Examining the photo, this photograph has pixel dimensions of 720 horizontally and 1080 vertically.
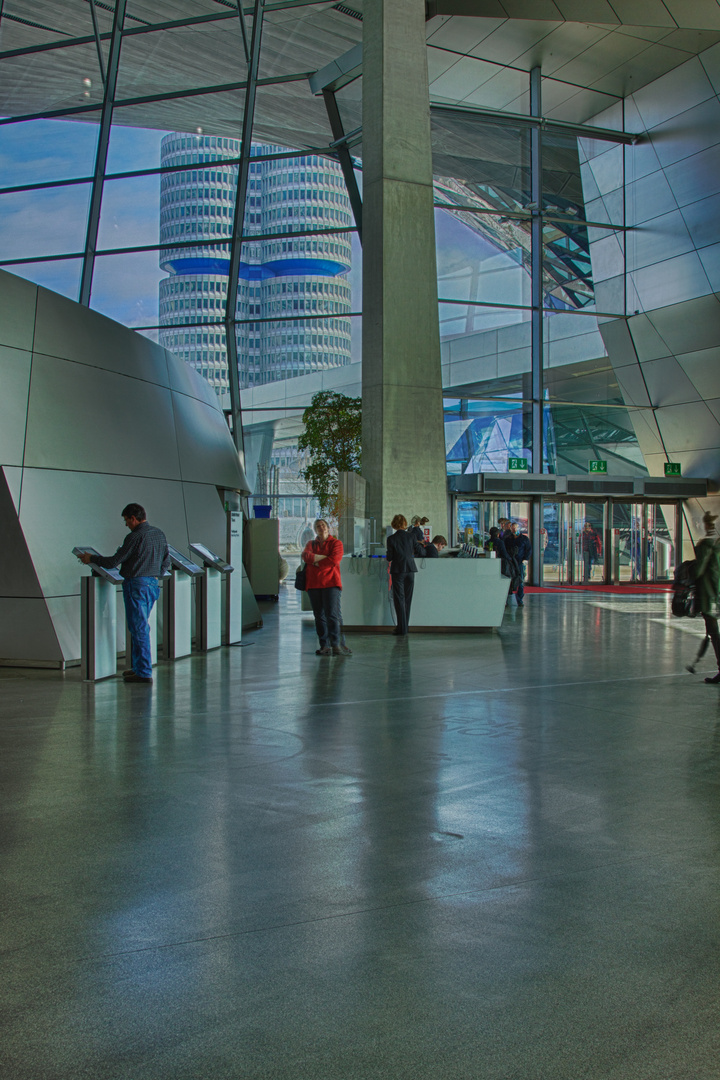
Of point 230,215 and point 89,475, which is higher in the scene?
point 230,215

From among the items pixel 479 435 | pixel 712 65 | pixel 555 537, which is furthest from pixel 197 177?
pixel 555 537

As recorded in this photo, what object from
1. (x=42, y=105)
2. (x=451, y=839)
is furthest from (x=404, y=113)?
(x=451, y=839)

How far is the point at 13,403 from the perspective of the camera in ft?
30.8

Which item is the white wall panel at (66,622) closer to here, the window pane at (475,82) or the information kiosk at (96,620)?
the information kiosk at (96,620)

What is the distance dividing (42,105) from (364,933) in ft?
81.7

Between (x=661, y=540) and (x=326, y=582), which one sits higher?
(x=661, y=540)

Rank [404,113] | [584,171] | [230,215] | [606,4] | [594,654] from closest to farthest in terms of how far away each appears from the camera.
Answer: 1. [594,654]
2. [404,113]
3. [606,4]
4. [230,215]
5. [584,171]

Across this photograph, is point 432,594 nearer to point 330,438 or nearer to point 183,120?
point 330,438

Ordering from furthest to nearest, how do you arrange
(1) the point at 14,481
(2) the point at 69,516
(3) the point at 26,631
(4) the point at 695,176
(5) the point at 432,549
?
(4) the point at 695,176, (5) the point at 432,549, (2) the point at 69,516, (3) the point at 26,631, (1) the point at 14,481

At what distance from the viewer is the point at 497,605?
14.2 meters

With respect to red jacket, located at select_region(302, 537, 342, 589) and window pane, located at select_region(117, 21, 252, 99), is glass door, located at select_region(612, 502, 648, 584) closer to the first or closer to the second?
window pane, located at select_region(117, 21, 252, 99)

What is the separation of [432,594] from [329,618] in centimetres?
340

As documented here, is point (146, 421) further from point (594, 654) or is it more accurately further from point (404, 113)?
point (404, 113)

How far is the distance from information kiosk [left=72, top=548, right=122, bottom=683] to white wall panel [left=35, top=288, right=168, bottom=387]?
2629 millimetres
